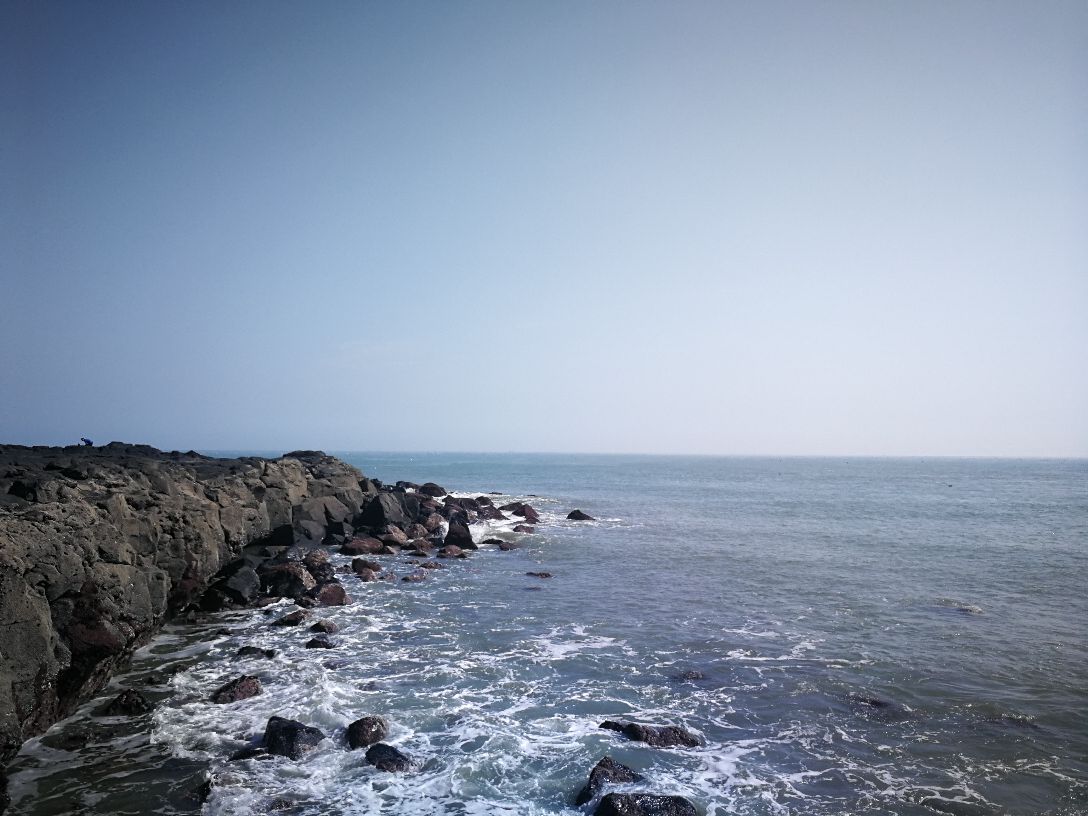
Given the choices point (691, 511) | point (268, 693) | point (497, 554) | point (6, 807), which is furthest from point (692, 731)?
point (691, 511)

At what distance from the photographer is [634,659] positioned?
14.5m

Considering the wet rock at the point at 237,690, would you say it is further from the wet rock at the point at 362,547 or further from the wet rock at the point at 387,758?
the wet rock at the point at 362,547

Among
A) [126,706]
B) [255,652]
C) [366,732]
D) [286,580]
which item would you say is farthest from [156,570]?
[366,732]

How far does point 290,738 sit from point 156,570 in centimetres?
A: 802

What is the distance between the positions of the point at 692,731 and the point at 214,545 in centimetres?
1736

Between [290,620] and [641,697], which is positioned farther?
[290,620]

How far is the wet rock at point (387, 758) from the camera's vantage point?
30.6ft

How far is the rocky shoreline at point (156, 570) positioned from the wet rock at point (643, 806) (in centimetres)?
2

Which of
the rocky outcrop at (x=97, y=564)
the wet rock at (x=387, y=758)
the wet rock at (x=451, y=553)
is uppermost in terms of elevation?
the rocky outcrop at (x=97, y=564)

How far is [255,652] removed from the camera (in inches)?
575

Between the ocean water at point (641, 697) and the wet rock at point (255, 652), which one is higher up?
the ocean water at point (641, 697)

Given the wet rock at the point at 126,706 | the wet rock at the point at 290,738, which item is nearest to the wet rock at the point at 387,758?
the wet rock at the point at 290,738

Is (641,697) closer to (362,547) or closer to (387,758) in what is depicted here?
(387,758)

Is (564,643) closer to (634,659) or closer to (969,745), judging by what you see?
(634,659)
